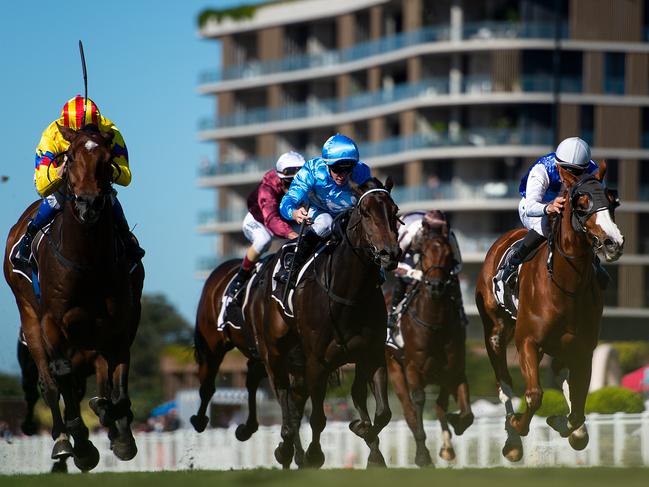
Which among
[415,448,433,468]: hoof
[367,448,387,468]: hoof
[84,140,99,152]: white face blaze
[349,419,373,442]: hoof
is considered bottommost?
[415,448,433,468]: hoof

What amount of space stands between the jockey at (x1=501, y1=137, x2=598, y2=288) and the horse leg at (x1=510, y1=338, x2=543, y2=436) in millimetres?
1016

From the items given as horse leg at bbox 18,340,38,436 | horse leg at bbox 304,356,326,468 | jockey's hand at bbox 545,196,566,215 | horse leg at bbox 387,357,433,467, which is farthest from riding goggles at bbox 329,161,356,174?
horse leg at bbox 18,340,38,436

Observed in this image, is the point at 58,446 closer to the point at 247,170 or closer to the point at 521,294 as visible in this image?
the point at 521,294

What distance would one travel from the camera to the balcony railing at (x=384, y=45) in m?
68.8

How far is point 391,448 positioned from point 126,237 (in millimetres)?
9346

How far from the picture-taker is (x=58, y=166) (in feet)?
42.8

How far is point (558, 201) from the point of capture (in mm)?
13117

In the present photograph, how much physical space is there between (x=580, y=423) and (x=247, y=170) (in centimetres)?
6737

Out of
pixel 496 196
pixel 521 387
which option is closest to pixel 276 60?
pixel 496 196

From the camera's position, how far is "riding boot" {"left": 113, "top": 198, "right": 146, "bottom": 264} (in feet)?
43.3

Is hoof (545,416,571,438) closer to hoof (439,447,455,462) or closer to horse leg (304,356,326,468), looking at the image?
horse leg (304,356,326,468)

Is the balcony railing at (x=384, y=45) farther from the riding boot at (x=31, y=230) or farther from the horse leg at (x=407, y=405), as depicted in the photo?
the riding boot at (x=31, y=230)

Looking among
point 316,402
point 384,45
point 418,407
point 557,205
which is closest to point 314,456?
point 316,402

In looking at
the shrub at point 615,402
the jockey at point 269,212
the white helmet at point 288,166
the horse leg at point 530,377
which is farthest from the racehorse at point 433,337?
the shrub at point 615,402
